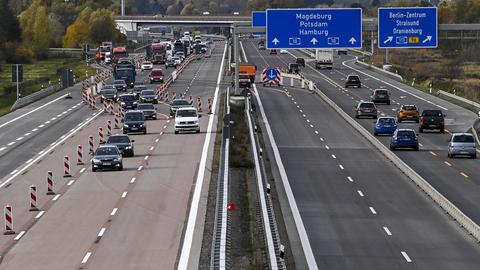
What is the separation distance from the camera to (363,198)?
4316 centimetres

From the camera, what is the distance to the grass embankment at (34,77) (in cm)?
9879

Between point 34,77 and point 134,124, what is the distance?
62177 millimetres

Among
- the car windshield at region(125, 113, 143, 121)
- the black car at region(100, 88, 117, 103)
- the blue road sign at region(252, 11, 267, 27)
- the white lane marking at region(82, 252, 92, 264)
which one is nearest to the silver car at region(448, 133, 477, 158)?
the car windshield at region(125, 113, 143, 121)

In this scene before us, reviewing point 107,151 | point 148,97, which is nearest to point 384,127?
point 107,151

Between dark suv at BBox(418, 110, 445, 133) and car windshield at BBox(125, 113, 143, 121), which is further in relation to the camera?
dark suv at BBox(418, 110, 445, 133)

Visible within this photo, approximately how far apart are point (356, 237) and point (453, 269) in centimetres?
561

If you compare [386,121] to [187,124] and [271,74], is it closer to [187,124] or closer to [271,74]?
[187,124]

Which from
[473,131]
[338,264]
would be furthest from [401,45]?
[338,264]

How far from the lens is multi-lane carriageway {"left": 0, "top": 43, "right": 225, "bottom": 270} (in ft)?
99.8

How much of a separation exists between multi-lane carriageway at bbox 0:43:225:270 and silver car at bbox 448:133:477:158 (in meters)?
11.0

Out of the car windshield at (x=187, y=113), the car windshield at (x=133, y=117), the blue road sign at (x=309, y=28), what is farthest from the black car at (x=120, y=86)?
the car windshield at (x=187, y=113)

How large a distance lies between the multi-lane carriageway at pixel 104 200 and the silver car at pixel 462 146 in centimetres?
1102

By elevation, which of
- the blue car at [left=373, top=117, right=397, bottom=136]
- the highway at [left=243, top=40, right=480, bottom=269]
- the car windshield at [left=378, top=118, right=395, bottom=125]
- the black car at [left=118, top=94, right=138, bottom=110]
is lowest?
the highway at [left=243, top=40, right=480, bottom=269]

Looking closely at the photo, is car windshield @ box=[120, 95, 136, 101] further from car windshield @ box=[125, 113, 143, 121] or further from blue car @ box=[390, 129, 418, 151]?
blue car @ box=[390, 129, 418, 151]
